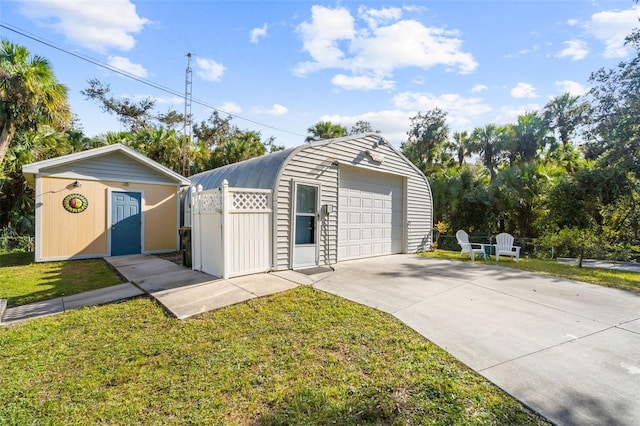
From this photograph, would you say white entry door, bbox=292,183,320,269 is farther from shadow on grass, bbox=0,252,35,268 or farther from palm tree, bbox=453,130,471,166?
palm tree, bbox=453,130,471,166

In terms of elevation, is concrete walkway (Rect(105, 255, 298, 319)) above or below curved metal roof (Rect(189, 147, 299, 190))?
below

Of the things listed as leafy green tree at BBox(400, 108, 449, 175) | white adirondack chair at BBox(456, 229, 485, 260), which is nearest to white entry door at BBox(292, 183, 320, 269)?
white adirondack chair at BBox(456, 229, 485, 260)

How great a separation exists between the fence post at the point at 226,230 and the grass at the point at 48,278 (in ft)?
7.53

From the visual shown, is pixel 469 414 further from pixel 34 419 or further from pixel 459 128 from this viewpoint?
pixel 459 128

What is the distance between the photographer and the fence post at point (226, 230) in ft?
17.9

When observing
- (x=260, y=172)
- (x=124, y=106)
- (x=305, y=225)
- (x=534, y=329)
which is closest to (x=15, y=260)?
(x=260, y=172)

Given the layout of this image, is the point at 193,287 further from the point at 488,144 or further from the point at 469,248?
the point at 488,144

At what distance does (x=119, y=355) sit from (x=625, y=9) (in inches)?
735

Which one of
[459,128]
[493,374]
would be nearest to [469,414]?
[493,374]

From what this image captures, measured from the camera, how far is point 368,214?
8734 mm

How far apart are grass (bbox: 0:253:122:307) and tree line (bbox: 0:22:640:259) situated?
4930 mm

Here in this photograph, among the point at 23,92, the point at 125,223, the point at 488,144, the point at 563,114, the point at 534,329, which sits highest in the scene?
the point at 563,114

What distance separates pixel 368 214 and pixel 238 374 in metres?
6.72

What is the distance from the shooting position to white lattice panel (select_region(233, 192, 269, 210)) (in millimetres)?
5672
